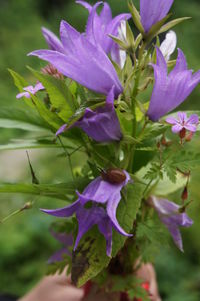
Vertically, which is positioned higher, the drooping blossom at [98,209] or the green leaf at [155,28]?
the green leaf at [155,28]

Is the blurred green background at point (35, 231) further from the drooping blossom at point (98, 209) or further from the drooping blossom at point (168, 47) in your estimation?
the drooping blossom at point (98, 209)

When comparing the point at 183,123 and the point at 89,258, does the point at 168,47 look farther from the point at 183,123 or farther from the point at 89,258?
the point at 89,258

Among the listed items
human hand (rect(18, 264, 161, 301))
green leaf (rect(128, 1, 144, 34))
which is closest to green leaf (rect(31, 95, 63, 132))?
green leaf (rect(128, 1, 144, 34))

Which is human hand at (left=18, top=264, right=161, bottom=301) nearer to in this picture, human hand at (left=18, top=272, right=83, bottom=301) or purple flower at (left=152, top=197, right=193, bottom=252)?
human hand at (left=18, top=272, right=83, bottom=301)

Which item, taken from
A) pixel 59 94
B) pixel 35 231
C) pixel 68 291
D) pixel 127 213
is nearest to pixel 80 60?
pixel 59 94

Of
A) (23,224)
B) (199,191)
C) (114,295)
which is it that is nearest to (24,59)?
(23,224)

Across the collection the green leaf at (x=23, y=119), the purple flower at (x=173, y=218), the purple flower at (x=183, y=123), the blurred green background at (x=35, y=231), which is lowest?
the blurred green background at (x=35, y=231)

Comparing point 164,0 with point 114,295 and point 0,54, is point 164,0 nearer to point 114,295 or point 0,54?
point 114,295

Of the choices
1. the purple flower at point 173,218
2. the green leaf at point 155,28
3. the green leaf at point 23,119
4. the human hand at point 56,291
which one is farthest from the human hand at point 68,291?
the green leaf at point 155,28
